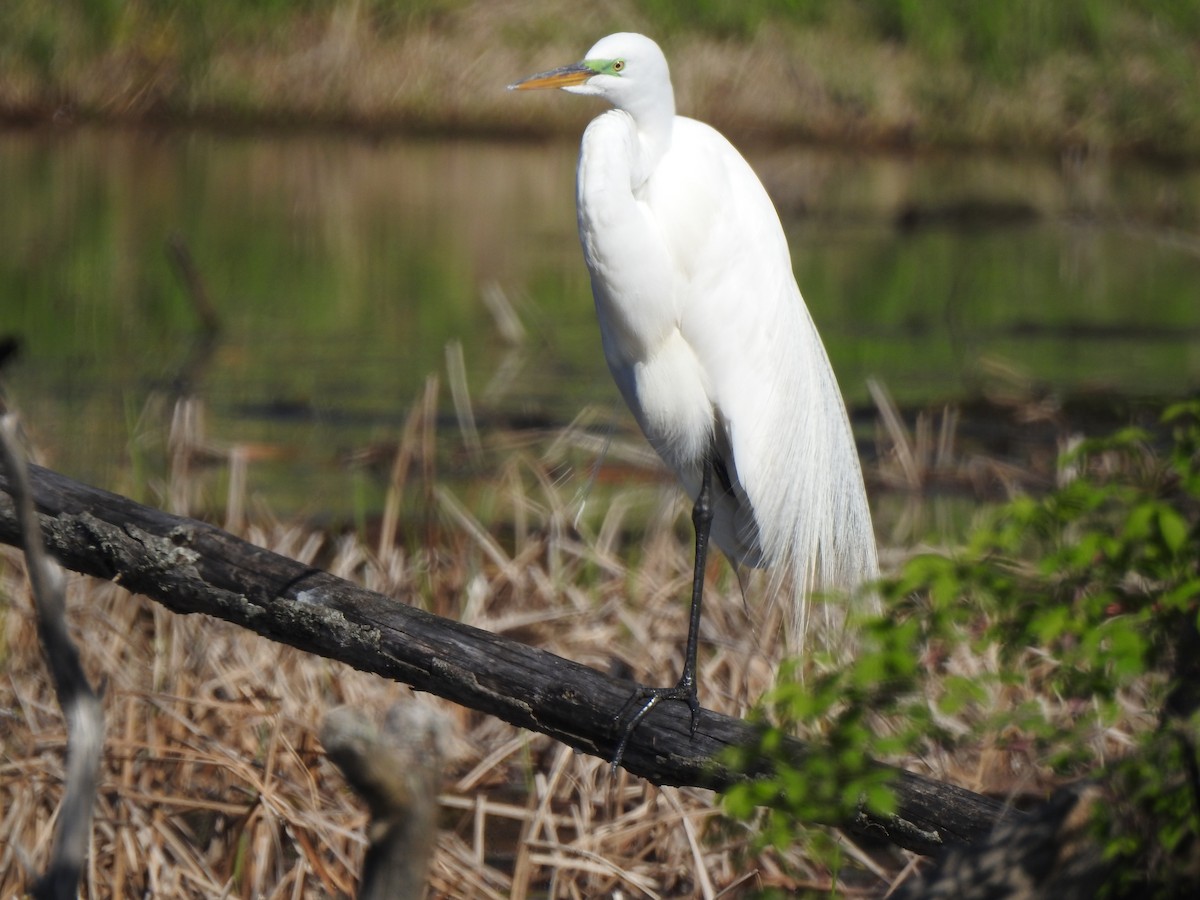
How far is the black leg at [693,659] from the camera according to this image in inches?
84.8

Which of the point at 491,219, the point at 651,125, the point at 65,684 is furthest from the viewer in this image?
the point at 491,219

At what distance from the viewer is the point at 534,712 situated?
212cm

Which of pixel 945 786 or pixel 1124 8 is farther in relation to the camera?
pixel 1124 8

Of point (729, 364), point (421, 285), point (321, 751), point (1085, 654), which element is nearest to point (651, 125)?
point (729, 364)

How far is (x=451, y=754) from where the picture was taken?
3.27 meters

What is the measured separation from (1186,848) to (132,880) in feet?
6.12

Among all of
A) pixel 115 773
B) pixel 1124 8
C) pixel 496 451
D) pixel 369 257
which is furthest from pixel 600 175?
pixel 1124 8

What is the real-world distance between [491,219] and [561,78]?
8036mm

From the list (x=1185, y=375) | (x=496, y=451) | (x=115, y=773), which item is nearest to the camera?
(x=115, y=773)

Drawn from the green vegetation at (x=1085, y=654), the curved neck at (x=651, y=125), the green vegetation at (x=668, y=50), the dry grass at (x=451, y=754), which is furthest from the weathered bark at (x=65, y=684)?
the green vegetation at (x=668, y=50)

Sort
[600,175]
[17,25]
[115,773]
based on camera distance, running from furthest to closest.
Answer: [17,25], [115,773], [600,175]

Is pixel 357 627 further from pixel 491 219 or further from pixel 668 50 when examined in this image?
pixel 668 50

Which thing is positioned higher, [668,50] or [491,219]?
[668,50]

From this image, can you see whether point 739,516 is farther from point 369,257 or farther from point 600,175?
point 369,257
